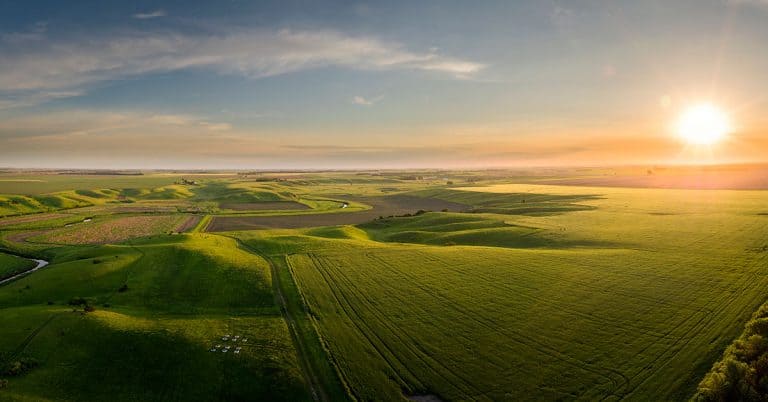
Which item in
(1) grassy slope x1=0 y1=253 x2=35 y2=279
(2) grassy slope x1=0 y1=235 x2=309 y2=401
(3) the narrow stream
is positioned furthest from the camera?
(1) grassy slope x1=0 y1=253 x2=35 y2=279

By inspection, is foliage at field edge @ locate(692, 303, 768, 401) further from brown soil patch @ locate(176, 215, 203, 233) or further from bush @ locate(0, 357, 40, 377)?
brown soil patch @ locate(176, 215, 203, 233)

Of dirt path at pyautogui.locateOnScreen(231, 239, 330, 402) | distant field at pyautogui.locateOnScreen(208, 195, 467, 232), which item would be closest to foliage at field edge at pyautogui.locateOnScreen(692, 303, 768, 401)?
dirt path at pyautogui.locateOnScreen(231, 239, 330, 402)

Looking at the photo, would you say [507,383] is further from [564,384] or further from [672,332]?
[672,332]

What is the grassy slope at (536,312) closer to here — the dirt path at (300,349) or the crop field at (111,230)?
the dirt path at (300,349)

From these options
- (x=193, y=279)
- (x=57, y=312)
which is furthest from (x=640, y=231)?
(x=57, y=312)

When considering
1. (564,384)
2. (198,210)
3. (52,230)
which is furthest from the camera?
(198,210)
